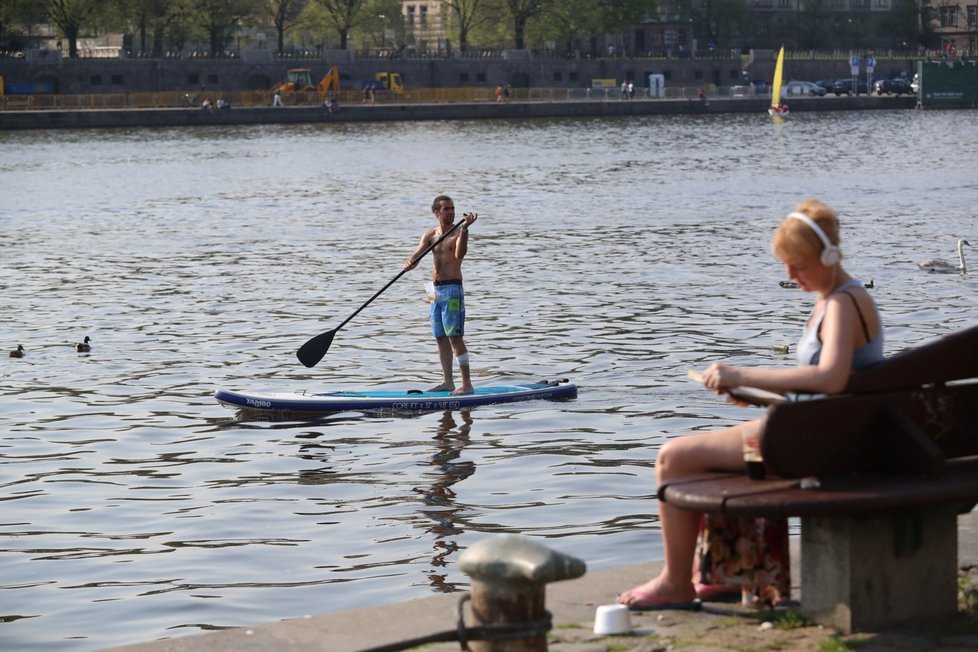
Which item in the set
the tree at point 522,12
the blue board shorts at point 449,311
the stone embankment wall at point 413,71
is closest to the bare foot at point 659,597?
the blue board shorts at point 449,311

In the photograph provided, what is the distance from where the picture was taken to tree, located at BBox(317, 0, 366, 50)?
374 ft

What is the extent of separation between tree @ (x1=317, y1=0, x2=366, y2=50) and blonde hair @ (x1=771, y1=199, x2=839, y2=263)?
4320 inches

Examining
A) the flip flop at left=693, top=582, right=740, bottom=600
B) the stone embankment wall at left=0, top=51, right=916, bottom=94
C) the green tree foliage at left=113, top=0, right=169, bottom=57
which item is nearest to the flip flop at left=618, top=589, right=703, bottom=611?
the flip flop at left=693, top=582, right=740, bottom=600

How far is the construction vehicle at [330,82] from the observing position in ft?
321

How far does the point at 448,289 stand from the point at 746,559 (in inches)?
329

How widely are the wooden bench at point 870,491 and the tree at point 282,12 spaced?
10528cm

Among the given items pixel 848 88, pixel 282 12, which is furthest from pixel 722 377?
pixel 848 88

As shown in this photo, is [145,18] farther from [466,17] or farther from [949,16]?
[949,16]

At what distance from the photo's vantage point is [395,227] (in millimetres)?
34906

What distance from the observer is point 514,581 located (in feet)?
16.8

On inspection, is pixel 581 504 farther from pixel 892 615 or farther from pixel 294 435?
pixel 892 615

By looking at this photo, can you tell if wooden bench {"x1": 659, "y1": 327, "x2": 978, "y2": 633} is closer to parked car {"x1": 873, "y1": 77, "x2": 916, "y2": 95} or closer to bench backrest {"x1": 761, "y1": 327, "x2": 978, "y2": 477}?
bench backrest {"x1": 761, "y1": 327, "x2": 978, "y2": 477}

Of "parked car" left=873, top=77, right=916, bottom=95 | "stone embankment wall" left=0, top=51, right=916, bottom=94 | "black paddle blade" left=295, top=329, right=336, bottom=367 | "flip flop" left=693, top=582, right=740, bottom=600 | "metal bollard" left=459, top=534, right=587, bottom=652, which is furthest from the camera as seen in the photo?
"parked car" left=873, top=77, right=916, bottom=95

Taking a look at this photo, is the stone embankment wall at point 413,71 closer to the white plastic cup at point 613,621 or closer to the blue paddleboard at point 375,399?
the blue paddleboard at point 375,399
